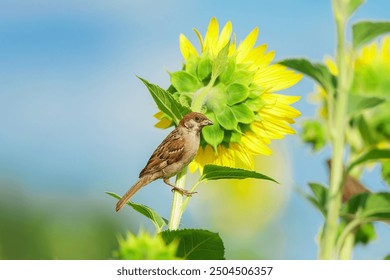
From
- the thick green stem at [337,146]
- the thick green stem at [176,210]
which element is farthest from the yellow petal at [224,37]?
the thick green stem at [337,146]

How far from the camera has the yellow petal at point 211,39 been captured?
894mm

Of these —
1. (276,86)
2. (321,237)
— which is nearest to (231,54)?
(276,86)

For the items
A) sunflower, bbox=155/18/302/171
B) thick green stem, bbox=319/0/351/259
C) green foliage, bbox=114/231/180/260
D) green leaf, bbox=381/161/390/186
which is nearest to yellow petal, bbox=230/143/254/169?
sunflower, bbox=155/18/302/171

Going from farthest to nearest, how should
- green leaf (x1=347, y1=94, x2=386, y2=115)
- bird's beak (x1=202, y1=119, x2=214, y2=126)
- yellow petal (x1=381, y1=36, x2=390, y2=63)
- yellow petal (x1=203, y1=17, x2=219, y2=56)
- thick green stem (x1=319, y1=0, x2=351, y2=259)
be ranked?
yellow petal (x1=381, y1=36, x2=390, y2=63), green leaf (x1=347, y1=94, x2=386, y2=115), thick green stem (x1=319, y1=0, x2=351, y2=259), yellow petal (x1=203, y1=17, x2=219, y2=56), bird's beak (x1=202, y1=119, x2=214, y2=126)

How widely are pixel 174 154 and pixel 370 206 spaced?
2.60 ft

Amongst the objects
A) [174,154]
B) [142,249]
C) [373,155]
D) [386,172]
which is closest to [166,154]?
[174,154]

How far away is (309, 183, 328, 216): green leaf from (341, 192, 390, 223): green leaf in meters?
0.04

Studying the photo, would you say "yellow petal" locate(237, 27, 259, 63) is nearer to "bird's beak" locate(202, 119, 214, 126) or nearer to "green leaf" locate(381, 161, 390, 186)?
"bird's beak" locate(202, 119, 214, 126)

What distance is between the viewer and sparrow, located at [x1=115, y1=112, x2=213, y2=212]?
76 centimetres

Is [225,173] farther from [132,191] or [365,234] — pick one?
[365,234]

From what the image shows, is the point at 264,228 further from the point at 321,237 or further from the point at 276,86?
the point at 276,86

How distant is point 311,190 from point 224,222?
1027mm

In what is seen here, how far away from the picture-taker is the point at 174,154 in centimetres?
81

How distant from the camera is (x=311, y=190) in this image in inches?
62.7
